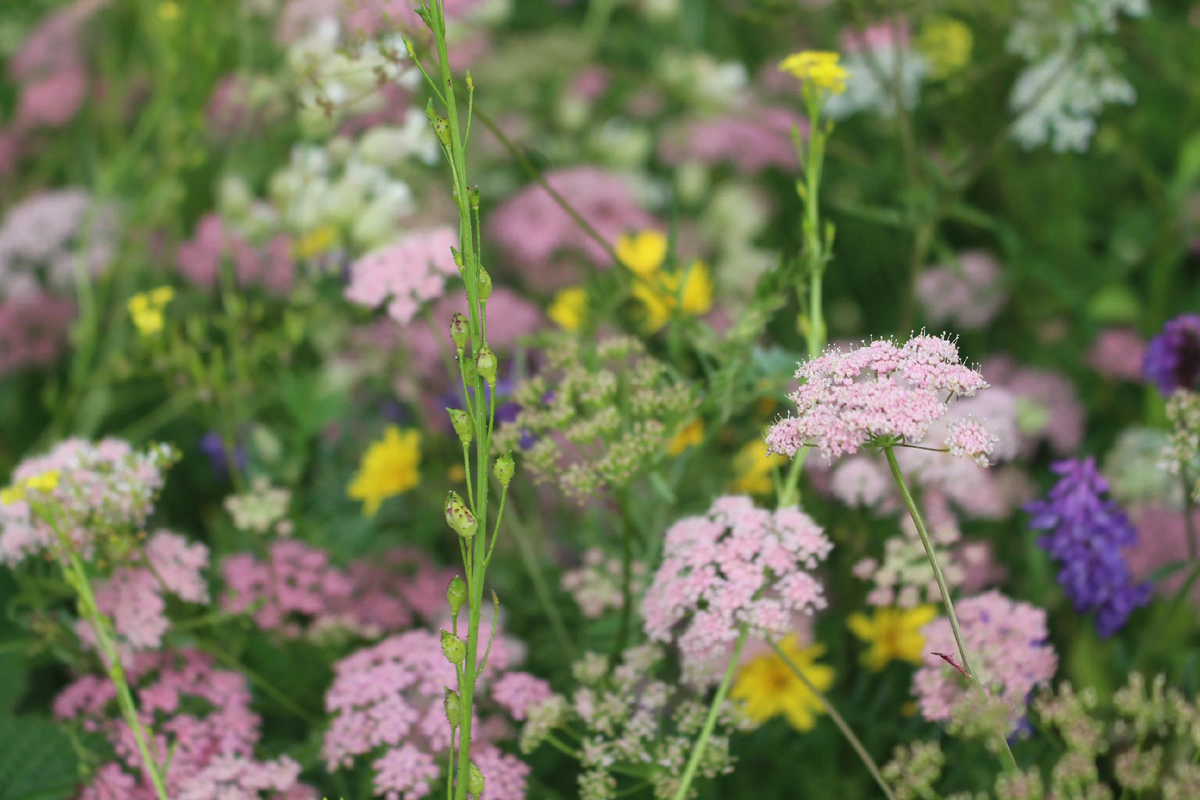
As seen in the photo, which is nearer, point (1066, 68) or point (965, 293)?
point (1066, 68)

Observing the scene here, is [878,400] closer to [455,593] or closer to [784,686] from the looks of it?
[455,593]

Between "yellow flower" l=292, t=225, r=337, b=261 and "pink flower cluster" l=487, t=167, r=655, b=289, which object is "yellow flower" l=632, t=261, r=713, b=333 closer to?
"pink flower cluster" l=487, t=167, r=655, b=289

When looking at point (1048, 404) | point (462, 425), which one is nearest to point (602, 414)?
point (462, 425)

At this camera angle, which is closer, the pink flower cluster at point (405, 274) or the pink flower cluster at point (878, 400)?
the pink flower cluster at point (878, 400)

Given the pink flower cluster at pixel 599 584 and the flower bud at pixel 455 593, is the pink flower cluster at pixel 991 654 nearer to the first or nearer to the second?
the pink flower cluster at pixel 599 584

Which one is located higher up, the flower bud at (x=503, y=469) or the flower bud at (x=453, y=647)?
the flower bud at (x=503, y=469)

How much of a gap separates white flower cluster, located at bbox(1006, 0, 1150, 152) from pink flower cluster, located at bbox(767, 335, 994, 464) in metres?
0.60

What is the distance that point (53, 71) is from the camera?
1771mm

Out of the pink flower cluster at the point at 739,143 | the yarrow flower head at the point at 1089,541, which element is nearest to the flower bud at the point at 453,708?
the yarrow flower head at the point at 1089,541

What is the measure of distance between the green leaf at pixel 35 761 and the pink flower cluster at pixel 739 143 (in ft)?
3.78

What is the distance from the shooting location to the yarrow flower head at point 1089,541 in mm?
824

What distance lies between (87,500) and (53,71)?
4.21ft

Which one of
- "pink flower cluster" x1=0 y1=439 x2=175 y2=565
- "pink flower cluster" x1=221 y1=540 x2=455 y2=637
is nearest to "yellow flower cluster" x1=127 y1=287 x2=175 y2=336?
"pink flower cluster" x1=0 y1=439 x2=175 y2=565

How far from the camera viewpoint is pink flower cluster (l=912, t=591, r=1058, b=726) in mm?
735
